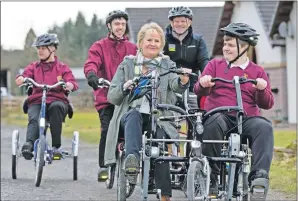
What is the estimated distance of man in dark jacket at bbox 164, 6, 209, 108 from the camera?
9.60 m

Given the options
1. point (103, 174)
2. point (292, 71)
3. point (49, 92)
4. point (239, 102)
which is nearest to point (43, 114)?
point (49, 92)

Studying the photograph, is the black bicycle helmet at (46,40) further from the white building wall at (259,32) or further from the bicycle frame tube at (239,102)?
the white building wall at (259,32)

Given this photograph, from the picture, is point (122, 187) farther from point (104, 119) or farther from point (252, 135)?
point (104, 119)

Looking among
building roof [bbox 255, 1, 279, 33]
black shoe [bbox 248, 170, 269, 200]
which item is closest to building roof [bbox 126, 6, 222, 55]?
building roof [bbox 255, 1, 279, 33]

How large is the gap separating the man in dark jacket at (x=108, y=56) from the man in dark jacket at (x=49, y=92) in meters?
1.29

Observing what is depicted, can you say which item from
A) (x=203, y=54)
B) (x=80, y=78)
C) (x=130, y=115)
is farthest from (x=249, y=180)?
(x=80, y=78)

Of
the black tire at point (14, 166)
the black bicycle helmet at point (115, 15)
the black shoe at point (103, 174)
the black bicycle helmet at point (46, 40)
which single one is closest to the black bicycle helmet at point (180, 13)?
the black bicycle helmet at point (115, 15)

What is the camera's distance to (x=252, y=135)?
7.15 metres

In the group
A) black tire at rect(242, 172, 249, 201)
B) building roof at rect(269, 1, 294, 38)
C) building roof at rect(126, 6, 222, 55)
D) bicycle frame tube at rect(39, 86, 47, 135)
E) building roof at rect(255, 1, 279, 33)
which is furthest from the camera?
building roof at rect(126, 6, 222, 55)

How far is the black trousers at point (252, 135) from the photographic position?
7023mm

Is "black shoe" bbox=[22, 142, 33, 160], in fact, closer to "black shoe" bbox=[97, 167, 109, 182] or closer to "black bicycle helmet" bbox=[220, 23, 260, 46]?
"black shoe" bbox=[97, 167, 109, 182]

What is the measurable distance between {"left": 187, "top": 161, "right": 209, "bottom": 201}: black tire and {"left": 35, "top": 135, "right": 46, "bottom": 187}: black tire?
4.46 metres

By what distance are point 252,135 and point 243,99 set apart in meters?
0.53

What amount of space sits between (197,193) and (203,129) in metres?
0.60
